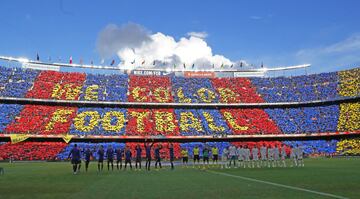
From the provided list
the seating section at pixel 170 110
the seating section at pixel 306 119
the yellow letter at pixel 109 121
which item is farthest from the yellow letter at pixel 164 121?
the seating section at pixel 306 119

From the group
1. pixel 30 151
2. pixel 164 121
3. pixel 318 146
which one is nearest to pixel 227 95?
pixel 164 121

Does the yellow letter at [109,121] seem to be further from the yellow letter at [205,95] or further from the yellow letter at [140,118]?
the yellow letter at [205,95]

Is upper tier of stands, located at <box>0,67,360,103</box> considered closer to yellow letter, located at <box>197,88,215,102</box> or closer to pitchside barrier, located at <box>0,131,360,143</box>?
yellow letter, located at <box>197,88,215,102</box>

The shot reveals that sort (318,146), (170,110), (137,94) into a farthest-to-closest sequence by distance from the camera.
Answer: (137,94), (170,110), (318,146)

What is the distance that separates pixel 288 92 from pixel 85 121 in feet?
132

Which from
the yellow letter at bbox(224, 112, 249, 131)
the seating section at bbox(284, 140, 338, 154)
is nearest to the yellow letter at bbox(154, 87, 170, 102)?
the yellow letter at bbox(224, 112, 249, 131)

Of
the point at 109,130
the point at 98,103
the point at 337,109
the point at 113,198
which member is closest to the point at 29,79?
the point at 98,103

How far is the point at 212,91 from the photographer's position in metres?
76.6

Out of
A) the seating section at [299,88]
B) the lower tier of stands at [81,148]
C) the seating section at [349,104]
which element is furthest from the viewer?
the seating section at [299,88]

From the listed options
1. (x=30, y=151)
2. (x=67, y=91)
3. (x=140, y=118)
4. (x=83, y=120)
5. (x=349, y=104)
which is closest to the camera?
(x=30, y=151)

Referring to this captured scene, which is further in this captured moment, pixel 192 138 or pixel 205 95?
pixel 205 95

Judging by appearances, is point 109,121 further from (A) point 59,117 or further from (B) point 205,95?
(B) point 205,95

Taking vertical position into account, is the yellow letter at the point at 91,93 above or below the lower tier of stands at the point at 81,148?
above

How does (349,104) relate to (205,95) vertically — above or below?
below
